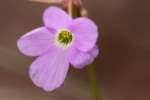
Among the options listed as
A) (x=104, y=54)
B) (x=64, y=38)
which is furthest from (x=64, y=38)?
(x=104, y=54)

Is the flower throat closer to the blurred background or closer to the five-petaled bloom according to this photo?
the five-petaled bloom

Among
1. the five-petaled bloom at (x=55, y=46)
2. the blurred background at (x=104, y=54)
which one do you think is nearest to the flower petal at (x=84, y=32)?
the five-petaled bloom at (x=55, y=46)

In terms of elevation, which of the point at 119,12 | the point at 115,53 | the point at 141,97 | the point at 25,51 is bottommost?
the point at 141,97

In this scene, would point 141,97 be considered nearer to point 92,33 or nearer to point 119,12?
point 119,12

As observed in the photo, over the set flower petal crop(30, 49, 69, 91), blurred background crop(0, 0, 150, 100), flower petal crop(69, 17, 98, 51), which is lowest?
blurred background crop(0, 0, 150, 100)

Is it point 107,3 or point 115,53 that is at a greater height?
point 107,3

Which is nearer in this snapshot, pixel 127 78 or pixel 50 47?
pixel 50 47

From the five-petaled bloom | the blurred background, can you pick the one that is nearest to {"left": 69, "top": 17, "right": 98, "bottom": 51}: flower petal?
the five-petaled bloom

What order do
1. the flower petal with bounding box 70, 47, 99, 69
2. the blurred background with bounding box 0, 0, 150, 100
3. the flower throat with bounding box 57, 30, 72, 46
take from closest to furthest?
the flower petal with bounding box 70, 47, 99, 69
the flower throat with bounding box 57, 30, 72, 46
the blurred background with bounding box 0, 0, 150, 100

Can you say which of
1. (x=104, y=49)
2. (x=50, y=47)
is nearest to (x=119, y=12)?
(x=104, y=49)
